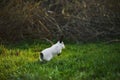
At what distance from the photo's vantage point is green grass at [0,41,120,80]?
725 cm

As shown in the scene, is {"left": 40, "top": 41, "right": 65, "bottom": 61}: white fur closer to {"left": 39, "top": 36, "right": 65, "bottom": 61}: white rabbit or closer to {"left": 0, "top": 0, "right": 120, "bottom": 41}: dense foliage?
{"left": 39, "top": 36, "right": 65, "bottom": 61}: white rabbit

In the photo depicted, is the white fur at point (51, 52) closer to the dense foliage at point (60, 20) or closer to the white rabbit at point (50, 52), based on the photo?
the white rabbit at point (50, 52)

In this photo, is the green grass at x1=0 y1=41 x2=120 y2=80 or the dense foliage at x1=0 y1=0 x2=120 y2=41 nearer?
the green grass at x1=0 y1=41 x2=120 y2=80

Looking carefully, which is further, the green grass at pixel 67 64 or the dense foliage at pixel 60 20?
the dense foliage at pixel 60 20

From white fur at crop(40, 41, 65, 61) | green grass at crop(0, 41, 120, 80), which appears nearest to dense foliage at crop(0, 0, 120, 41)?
green grass at crop(0, 41, 120, 80)

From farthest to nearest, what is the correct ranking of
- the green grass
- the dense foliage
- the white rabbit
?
the dense foliage, the white rabbit, the green grass

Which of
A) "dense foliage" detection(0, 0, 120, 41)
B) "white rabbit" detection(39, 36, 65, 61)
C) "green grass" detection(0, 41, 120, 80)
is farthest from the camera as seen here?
"dense foliage" detection(0, 0, 120, 41)

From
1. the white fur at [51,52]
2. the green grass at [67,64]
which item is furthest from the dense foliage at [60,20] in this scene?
the white fur at [51,52]

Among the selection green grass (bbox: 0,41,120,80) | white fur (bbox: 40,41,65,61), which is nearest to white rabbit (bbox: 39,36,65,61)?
white fur (bbox: 40,41,65,61)

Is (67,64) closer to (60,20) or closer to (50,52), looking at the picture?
(50,52)

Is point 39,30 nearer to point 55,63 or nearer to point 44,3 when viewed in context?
point 44,3

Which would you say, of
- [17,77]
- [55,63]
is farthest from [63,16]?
[17,77]

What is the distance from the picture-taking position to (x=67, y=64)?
320 inches

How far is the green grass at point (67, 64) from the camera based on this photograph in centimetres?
725
